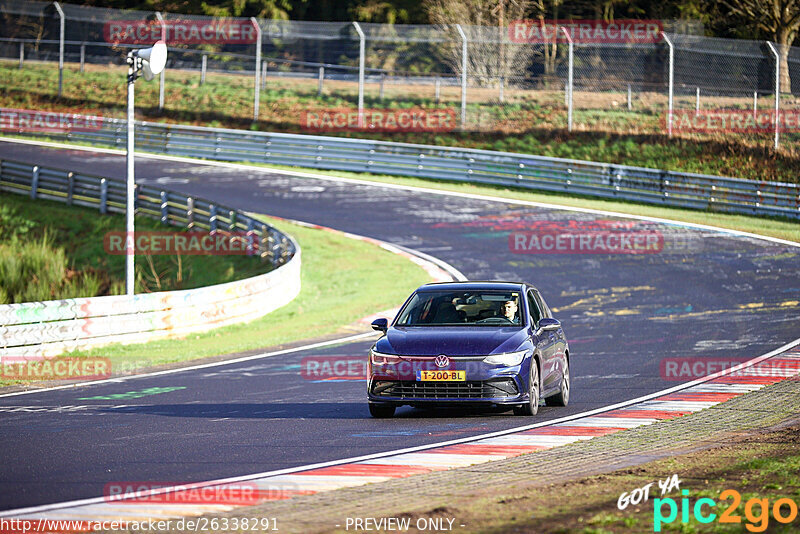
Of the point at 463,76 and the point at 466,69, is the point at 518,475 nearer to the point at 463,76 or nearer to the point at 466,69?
the point at 463,76

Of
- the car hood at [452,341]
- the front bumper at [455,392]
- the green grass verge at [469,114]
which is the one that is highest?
the green grass verge at [469,114]

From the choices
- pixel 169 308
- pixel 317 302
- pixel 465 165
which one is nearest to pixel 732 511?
pixel 169 308

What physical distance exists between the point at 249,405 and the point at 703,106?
30.1m

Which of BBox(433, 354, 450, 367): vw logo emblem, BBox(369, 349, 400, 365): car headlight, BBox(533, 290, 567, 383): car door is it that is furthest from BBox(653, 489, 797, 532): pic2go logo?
BBox(533, 290, 567, 383): car door

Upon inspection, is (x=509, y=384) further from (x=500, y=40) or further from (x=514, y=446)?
(x=500, y=40)

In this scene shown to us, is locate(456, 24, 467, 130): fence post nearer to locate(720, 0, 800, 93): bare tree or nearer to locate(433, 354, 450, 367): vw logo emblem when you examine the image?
locate(720, 0, 800, 93): bare tree

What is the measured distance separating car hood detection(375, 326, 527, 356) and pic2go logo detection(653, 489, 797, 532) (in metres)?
4.52

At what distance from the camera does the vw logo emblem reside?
1150 centimetres

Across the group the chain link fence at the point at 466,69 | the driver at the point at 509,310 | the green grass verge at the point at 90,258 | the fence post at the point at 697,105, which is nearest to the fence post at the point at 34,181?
the green grass verge at the point at 90,258

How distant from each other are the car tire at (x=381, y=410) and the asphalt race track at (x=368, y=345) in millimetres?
132

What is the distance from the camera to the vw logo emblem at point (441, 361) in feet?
37.7

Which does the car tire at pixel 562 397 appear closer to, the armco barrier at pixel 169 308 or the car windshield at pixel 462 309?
the car windshield at pixel 462 309

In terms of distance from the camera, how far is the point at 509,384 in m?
11.6

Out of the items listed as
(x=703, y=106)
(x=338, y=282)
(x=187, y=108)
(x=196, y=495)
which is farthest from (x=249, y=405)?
(x=187, y=108)
